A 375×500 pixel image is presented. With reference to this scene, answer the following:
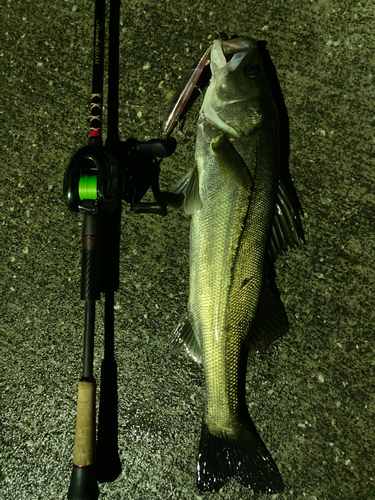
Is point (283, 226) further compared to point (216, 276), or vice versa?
point (283, 226)

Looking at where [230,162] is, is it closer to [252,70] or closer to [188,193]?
[188,193]

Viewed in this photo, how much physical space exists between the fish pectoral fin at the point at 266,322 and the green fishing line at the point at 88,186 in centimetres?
96

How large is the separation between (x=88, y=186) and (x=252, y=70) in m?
1.02

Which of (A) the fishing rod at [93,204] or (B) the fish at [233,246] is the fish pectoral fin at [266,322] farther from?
(A) the fishing rod at [93,204]

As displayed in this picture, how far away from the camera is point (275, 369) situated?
1.84 metres

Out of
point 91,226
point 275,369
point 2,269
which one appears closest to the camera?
point 91,226

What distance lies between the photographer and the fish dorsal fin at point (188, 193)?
1611 millimetres

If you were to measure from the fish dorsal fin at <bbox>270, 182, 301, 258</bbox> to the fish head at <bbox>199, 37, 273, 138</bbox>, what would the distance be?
1.23ft

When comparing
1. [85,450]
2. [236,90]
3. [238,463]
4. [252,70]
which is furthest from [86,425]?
[252,70]

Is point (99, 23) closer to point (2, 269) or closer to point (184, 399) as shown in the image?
point (2, 269)

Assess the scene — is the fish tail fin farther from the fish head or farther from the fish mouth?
the fish mouth

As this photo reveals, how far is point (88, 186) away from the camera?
1522 millimetres

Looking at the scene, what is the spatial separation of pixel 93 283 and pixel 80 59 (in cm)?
141

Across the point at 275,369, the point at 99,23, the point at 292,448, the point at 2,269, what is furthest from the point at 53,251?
the point at 292,448
